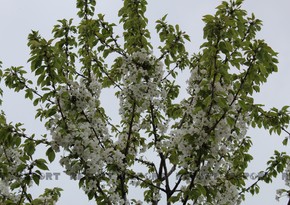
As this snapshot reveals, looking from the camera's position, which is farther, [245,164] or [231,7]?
[245,164]

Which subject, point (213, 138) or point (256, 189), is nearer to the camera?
point (213, 138)

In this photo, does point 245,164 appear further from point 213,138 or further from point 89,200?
point 89,200

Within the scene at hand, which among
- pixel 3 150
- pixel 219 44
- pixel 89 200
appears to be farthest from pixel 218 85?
pixel 3 150

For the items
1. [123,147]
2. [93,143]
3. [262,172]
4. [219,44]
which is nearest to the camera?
[219,44]

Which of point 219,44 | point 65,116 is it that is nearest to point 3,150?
point 65,116

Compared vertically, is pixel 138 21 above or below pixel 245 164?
above

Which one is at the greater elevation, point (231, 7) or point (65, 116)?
point (231, 7)

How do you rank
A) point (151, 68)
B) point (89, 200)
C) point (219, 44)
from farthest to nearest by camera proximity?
point (151, 68)
point (89, 200)
point (219, 44)

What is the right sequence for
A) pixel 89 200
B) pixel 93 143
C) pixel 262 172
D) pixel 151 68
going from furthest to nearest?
pixel 262 172 → pixel 151 68 → pixel 89 200 → pixel 93 143

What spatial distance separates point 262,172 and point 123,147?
2.76 m

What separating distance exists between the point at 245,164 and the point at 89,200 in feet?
10.0

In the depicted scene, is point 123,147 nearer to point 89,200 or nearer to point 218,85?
point 89,200

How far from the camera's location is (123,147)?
6.50 m

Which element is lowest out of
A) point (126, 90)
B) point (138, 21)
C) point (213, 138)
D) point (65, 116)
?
point (213, 138)
